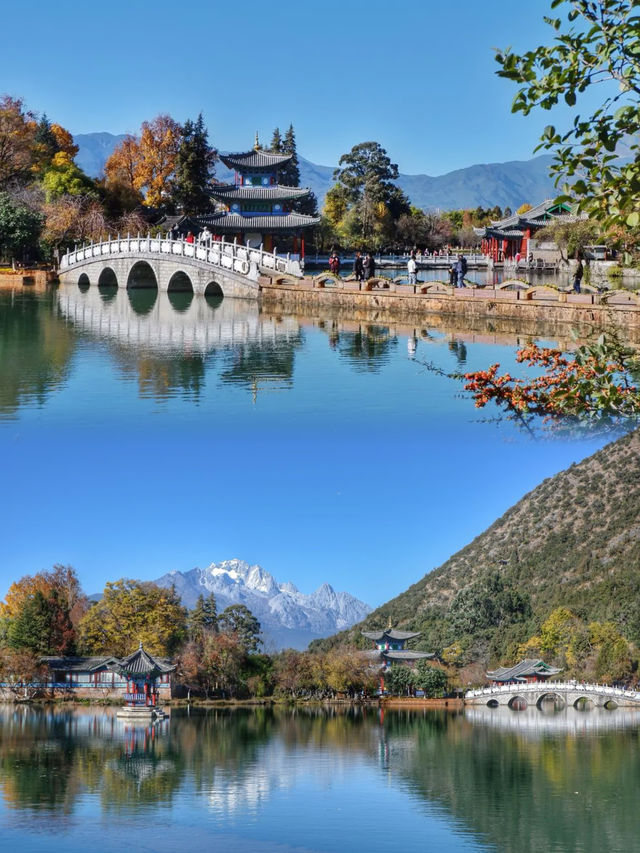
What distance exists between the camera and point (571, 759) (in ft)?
108

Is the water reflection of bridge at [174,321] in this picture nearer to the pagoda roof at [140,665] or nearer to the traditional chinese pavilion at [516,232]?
the pagoda roof at [140,665]

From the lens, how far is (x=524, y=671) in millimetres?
60312

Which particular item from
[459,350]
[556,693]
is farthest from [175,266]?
[556,693]

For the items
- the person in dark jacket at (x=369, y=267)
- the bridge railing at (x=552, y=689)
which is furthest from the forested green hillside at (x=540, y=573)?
Result: the person in dark jacket at (x=369, y=267)

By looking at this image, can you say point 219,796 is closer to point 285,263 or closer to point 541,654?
point 285,263

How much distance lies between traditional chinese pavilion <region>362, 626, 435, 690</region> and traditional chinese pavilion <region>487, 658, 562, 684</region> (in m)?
3.84

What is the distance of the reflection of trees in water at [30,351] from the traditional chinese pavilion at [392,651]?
107 ft

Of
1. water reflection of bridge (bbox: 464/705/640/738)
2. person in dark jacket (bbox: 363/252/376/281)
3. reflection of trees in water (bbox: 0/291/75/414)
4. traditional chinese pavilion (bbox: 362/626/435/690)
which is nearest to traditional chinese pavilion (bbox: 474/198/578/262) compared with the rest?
traditional chinese pavilion (bbox: 362/626/435/690)

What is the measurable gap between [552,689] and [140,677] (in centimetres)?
2281

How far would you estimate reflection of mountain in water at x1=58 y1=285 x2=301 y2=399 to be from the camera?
21.4 m

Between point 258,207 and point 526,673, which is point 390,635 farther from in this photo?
point 258,207

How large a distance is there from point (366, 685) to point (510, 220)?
32.4 m

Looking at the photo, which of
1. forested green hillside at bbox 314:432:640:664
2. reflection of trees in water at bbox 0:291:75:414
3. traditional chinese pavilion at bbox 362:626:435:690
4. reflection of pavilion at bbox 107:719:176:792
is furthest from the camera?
forested green hillside at bbox 314:432:640:664

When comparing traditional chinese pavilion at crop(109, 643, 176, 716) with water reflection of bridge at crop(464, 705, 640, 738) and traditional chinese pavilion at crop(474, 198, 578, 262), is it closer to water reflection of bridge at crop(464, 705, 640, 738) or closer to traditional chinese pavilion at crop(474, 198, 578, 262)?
water reflection of bridge at crop(464, 705, 640, 738)
